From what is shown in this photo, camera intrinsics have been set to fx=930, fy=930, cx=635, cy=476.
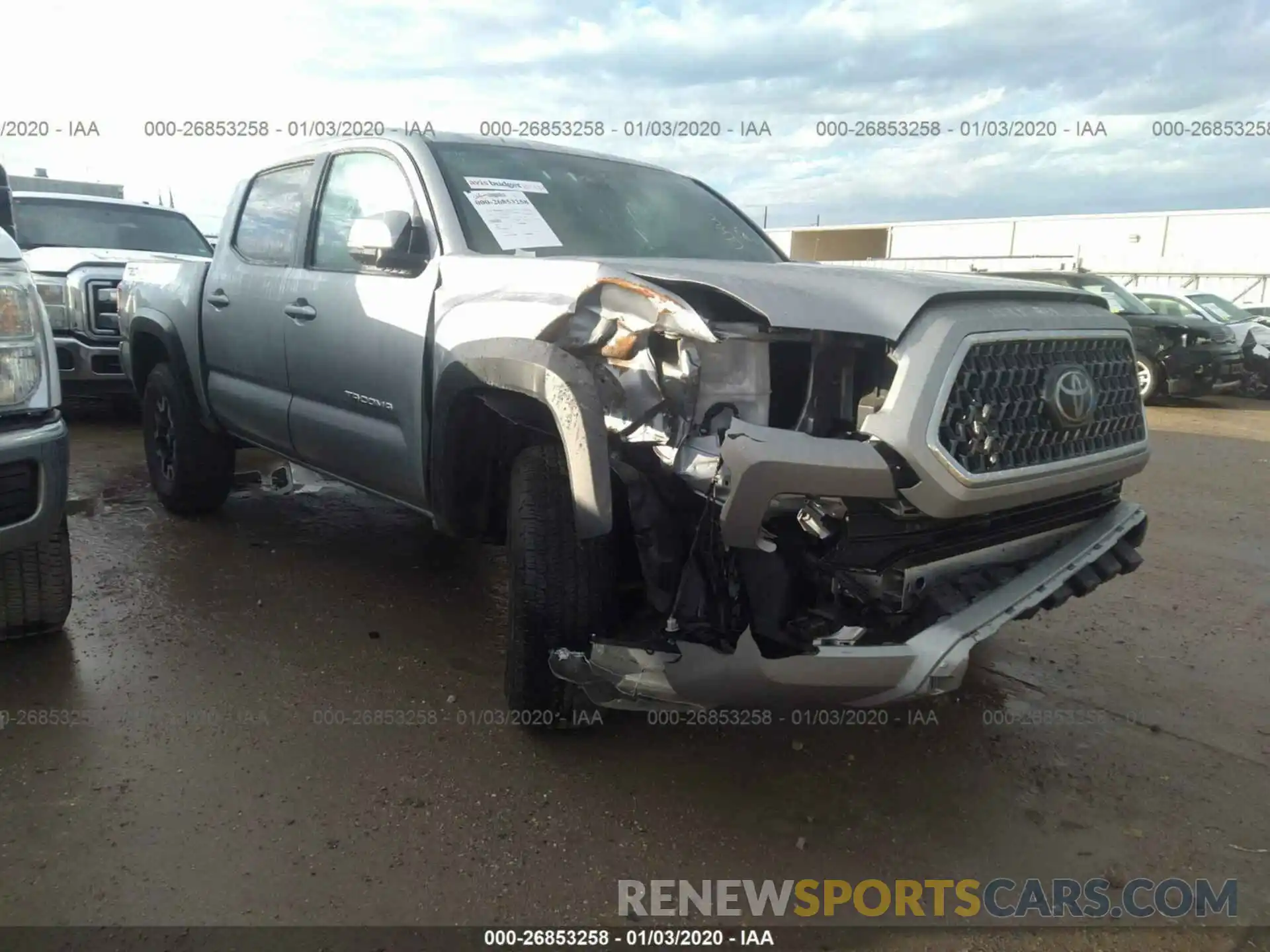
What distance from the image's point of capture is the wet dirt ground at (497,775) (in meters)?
2.18

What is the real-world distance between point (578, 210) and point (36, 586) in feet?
7.72

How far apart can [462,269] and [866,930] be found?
218 cm

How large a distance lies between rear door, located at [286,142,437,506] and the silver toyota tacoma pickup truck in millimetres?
18

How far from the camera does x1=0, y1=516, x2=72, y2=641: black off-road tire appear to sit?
3.24m

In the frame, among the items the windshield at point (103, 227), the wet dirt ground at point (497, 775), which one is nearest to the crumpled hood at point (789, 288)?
the wet dirt ground at point (497, 775)

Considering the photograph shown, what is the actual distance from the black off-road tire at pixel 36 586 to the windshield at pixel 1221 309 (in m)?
14.7

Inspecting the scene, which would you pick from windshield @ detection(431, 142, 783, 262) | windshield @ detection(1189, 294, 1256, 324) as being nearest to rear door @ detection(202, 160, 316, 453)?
windshield @ detection(431, 142, 783, 262)

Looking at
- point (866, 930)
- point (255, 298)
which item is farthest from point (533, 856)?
point (255, 298)

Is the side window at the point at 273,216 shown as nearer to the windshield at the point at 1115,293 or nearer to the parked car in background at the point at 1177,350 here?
the parked car in background at the point at 1177,350

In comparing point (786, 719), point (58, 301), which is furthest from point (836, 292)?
point (58, 301)

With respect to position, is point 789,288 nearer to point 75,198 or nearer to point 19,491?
point 19,491

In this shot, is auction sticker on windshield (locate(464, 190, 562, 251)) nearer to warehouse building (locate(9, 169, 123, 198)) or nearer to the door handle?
the door handle

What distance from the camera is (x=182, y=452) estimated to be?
190 inches

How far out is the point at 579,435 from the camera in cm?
229
